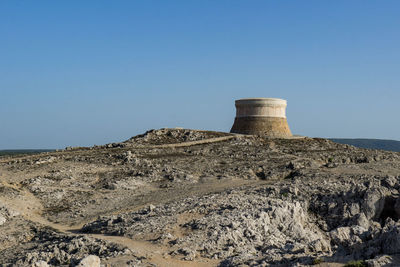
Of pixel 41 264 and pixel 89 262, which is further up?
pixel 89 262

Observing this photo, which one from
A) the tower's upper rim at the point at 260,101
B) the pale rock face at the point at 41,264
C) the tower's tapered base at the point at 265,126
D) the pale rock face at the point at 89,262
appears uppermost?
the tower's upper rim at the point at 260,101

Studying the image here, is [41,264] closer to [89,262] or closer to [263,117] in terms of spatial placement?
[89,262]

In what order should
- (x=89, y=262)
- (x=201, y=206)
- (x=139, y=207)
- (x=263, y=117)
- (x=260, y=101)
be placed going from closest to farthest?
(x=89, y=262) → (x=201, y=206) → (x=139, y=207) → (x=260, y=101) → (x=263, y=117)

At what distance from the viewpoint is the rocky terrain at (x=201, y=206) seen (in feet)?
52.2

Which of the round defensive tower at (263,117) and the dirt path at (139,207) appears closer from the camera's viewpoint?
the dirt path at (139,207)

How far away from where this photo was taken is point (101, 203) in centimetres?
2788

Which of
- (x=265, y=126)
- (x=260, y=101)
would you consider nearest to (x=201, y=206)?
(x=265, y=126)

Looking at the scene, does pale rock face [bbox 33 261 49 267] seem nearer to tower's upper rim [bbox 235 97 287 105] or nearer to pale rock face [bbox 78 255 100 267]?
pale rock face [bbox 78 255 100 267]

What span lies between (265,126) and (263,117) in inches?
40.9

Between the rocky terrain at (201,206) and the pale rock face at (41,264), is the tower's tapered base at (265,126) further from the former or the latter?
the pale rock face at (41,264)

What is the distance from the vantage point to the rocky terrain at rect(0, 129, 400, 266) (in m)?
15.9

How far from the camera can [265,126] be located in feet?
160

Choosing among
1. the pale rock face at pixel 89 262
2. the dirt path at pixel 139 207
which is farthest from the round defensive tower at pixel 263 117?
the pale rock face at pixel 89 262

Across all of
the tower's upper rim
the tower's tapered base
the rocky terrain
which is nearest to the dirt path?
the rocky terrain
